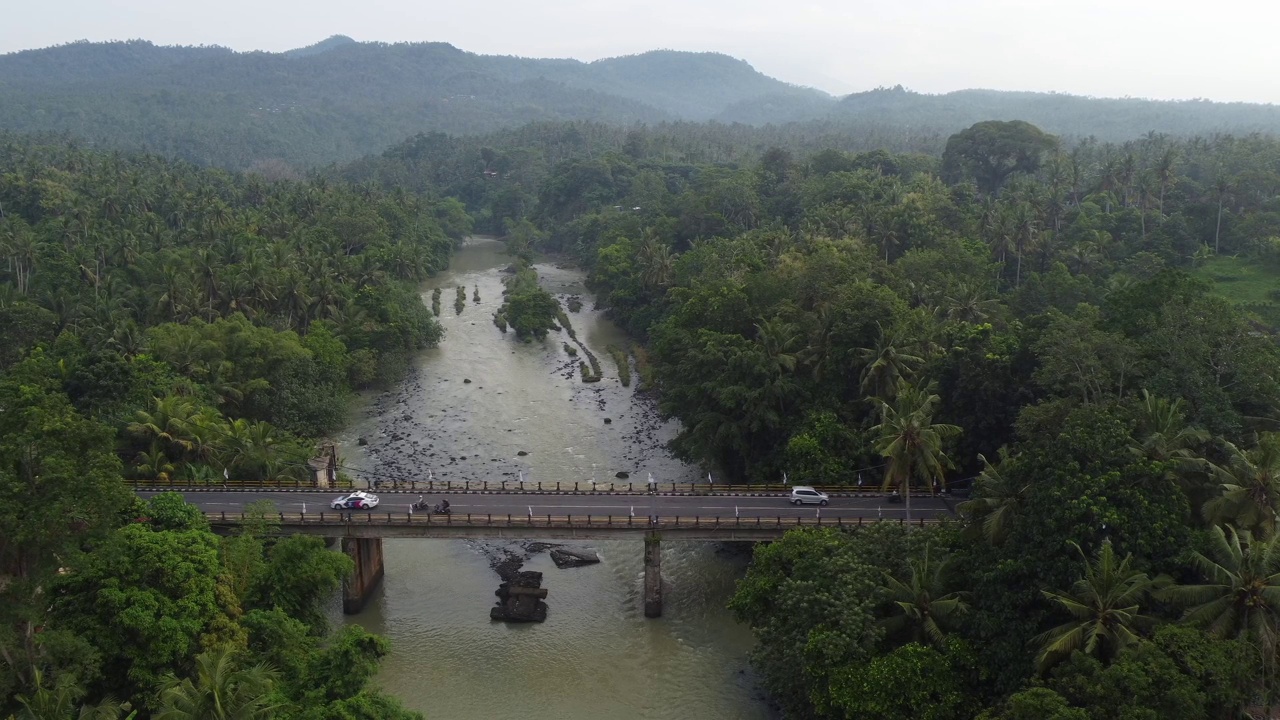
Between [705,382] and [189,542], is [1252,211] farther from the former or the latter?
[189,542]

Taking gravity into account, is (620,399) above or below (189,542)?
below

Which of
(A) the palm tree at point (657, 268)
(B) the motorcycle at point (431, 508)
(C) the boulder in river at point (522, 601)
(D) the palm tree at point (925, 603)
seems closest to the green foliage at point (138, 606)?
(B) the motorcycle at point (431, 508)

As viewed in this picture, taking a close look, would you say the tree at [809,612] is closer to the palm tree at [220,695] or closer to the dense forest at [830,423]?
the dense forest at [830,423]

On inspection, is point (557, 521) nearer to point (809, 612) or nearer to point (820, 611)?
point (809, 612)

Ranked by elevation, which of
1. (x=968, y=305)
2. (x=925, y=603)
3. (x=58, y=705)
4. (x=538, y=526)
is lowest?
(x=538, y=526)

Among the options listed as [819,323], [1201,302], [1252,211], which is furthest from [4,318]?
[1252,211]

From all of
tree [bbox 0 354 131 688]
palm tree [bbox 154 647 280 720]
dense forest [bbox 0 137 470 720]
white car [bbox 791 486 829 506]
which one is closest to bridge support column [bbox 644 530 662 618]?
white car [bbox 791 486 829 506]

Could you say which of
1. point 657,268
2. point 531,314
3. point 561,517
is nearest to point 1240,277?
point 657,268
